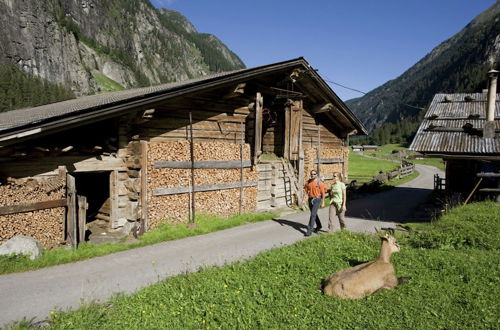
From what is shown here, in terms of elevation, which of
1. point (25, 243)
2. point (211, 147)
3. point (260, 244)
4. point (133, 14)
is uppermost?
point (133, 14)

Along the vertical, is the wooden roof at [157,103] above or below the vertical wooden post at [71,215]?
above

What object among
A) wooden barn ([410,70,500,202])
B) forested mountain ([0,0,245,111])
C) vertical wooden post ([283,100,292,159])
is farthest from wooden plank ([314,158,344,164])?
forested mountain ([0,0,245,111])

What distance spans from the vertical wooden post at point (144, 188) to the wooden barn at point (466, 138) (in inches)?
366

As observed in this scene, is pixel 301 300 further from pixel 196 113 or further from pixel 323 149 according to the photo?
pixel 323 149

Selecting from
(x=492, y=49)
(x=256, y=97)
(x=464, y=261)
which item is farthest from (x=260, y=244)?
(x=492, y=49)

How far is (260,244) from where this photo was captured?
30.5ft

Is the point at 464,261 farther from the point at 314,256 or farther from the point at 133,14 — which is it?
the point at 133,14

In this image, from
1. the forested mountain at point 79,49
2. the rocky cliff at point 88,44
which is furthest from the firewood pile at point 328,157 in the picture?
the rocky cliff at point 88,44

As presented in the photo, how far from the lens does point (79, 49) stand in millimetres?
129750

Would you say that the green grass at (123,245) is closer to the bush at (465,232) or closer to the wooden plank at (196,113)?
the wooden plank at (196,113)

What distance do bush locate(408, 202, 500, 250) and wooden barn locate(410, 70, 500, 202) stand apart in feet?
5.39

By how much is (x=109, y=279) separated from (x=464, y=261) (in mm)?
7663

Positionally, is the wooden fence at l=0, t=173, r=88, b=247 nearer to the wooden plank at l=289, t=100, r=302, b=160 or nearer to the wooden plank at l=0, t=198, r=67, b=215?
the wooden plank at l=0, t=198, r=67, b=215

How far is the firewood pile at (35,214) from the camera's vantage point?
739cm
